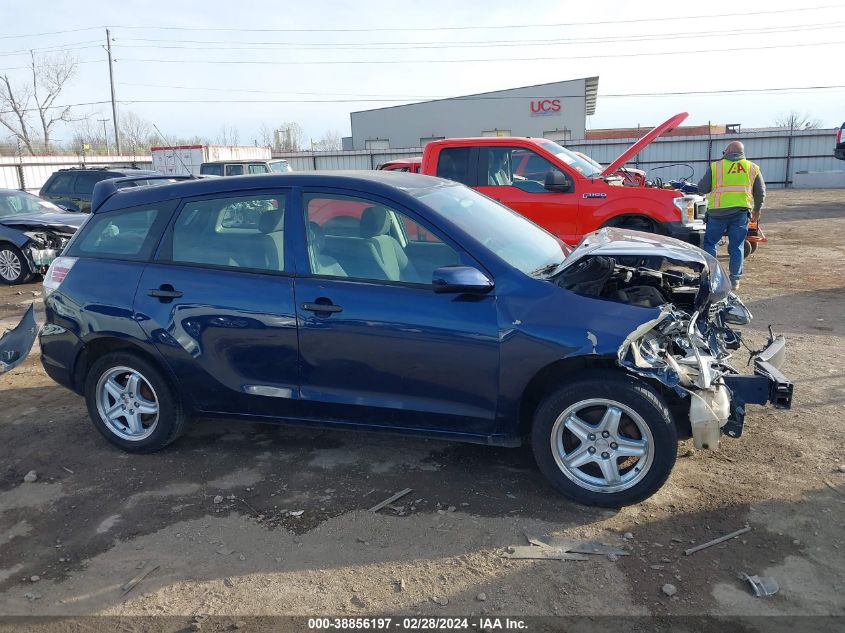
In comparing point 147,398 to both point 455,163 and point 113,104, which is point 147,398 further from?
point 113,104

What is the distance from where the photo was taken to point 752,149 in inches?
1108

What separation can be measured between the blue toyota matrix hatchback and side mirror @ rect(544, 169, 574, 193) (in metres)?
4.19

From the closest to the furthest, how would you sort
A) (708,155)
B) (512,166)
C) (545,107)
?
(512,166)
(708,155)
(545,107)

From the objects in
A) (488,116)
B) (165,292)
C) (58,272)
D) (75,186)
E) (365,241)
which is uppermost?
(488,116)

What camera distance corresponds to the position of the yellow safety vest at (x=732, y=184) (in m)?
8.69

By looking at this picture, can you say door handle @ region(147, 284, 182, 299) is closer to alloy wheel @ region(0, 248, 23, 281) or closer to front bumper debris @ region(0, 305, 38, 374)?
front bumper debris @ region(0, 305, 38, 374)

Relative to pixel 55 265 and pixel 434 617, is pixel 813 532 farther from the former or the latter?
pixel 55 265

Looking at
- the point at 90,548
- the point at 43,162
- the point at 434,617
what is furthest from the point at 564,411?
the point at 43,162

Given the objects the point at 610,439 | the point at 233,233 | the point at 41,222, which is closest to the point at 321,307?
the point at 233,233

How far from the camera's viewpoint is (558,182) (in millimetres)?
8859

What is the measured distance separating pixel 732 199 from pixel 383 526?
710 cm

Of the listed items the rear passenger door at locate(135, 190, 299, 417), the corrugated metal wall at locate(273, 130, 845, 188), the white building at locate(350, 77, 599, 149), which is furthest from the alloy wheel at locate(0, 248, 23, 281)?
the white building at locate(350, 77, 599, 149)

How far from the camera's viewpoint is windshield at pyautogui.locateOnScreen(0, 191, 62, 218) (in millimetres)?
11503

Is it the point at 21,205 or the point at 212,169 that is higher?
the point at 212,169
